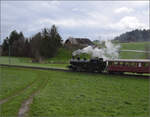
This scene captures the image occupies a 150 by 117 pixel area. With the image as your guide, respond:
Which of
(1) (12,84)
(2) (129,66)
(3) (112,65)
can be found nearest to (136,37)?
(3) (112,65)

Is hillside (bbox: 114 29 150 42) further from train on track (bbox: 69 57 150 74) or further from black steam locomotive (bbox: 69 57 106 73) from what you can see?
train on track (bbox: 69 57 150 74)

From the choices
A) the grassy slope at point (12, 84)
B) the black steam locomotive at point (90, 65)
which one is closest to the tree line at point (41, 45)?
the black steam locomotive at point (90, 65)

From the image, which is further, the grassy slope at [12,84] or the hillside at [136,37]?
the hillside at [136,37]

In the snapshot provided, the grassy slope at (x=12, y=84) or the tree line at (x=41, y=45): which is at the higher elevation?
the tree line at (x=41, y=45)

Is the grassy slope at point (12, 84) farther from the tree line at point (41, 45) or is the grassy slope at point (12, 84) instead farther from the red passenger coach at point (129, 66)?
the tree line at point (41, 45)

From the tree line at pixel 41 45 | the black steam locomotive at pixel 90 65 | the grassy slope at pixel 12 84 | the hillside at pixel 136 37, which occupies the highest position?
the hillside at pixel 136 37

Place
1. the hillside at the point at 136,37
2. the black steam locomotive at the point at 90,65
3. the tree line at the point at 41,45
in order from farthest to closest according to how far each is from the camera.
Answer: the hillside at the point at 136,37
the tree line at the point at 41,45
the black steam locomotive at the point at 90,65

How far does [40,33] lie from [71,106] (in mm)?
70246

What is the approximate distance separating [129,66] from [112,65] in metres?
2.61

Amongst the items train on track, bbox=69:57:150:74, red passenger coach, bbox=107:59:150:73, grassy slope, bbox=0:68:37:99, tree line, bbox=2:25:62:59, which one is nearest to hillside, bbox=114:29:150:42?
tree line, bbox=2:25:62:59

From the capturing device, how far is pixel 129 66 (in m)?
22.9

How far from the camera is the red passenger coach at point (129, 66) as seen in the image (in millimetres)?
21688

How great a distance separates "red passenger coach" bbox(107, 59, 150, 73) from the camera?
2169 cm

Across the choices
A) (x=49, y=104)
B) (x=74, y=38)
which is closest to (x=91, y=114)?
(x=49, y=104)
